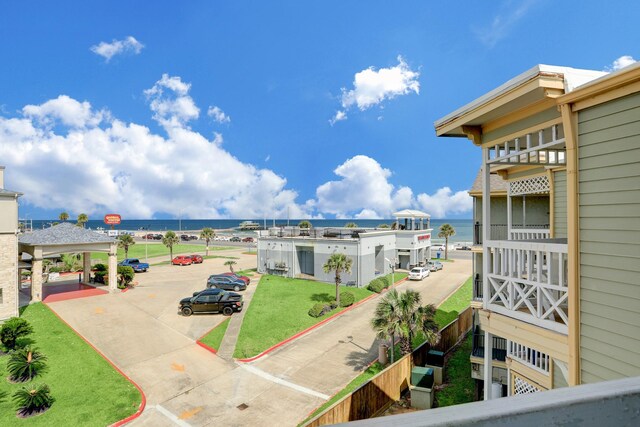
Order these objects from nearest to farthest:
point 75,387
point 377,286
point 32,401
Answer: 1. point 32,401
2. point 75,387
3. point 377,286

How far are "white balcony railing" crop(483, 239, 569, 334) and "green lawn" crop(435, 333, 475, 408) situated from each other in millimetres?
7077

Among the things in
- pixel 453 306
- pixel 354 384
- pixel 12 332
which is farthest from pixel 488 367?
pixel 12 332

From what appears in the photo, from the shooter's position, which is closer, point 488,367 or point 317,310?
point 488,367

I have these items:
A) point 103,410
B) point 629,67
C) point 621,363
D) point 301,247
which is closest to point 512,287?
point 621,363

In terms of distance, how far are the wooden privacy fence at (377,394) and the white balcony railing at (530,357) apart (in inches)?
168

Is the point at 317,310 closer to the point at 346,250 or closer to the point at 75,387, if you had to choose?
the point at 346,250

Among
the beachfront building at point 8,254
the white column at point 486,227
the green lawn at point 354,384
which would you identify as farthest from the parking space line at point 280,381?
the beachfront building at point 8,254

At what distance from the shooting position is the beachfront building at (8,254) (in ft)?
67.3

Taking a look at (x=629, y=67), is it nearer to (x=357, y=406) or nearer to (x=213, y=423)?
(x=357, y=406)

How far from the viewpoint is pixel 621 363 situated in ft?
17.0

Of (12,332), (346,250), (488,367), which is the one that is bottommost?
(12,332)

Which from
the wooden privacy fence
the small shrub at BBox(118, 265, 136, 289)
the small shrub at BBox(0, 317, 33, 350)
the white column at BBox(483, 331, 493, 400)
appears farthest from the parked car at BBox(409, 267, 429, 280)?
the small shrub at BBox(0, 317, 33, 350)

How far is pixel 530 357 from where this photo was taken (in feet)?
35.1

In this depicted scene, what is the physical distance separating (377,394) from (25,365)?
555 inches
